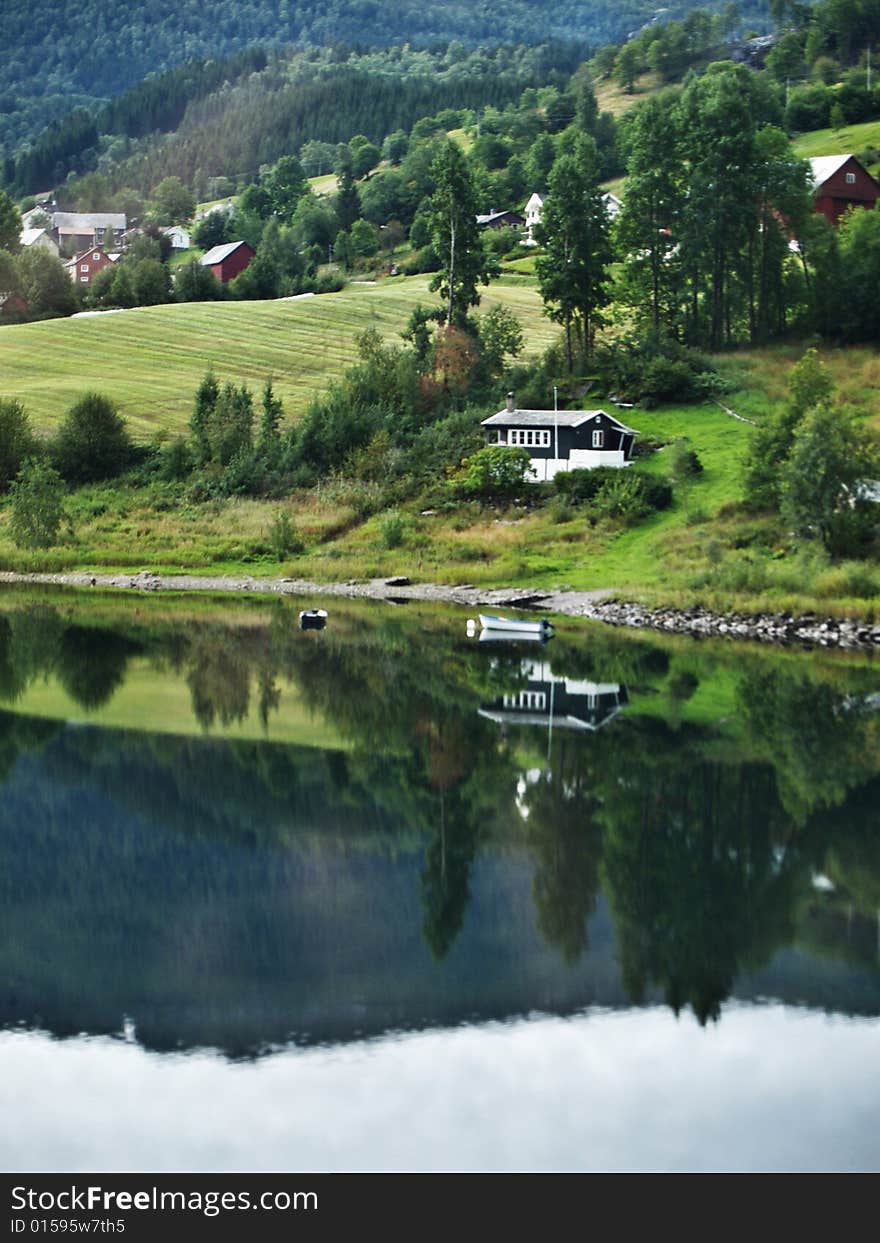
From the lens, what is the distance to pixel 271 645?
207ft

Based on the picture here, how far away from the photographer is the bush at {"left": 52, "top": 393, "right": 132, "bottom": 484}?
101 meters

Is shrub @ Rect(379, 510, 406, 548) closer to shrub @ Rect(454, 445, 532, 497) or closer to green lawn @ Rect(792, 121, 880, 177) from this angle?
shrub @ Rect(454, 445, 532, 497)

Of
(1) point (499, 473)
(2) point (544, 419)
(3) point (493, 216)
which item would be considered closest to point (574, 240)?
(2) point (544, 419)

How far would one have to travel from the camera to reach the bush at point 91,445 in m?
101

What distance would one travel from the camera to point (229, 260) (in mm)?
167500

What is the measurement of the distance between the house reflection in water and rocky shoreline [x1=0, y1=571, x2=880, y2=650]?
11386mm

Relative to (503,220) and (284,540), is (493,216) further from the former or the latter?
(284,540)

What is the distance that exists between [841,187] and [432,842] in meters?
100

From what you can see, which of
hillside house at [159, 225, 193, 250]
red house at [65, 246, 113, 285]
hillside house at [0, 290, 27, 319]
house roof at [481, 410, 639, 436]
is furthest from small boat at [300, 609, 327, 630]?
hillside house at [159, 225, 193, 250]

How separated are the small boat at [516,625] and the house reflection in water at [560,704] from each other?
8215 millimetres

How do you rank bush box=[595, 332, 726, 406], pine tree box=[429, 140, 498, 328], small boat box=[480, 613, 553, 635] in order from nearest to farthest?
small boat box=[480, 613, 553, 635] → bush box=[595, 332, 726, 406] → pine tree box=[429, 140, 498, 328]
